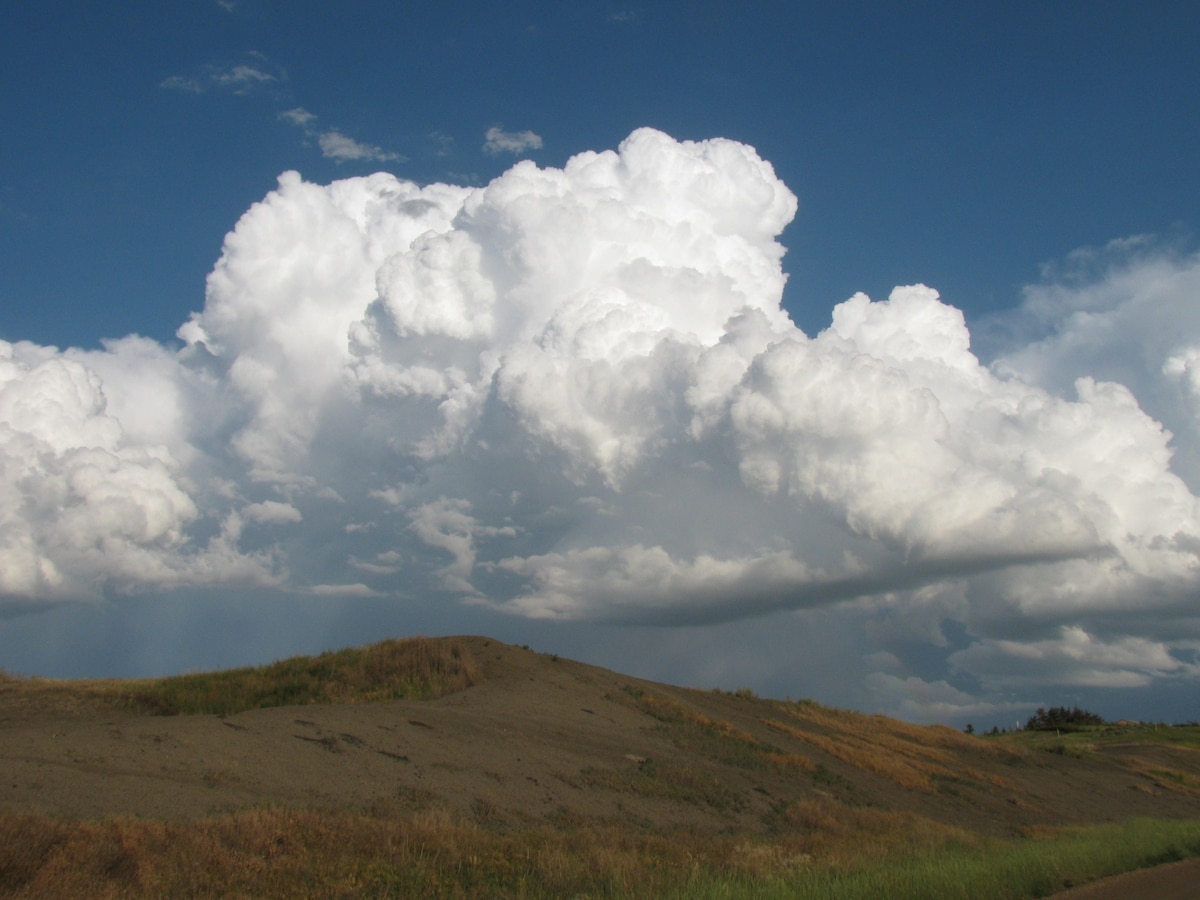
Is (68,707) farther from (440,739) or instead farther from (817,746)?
(817,746)

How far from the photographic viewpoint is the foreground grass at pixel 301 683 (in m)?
27.5

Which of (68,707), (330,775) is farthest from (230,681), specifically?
(330,775)

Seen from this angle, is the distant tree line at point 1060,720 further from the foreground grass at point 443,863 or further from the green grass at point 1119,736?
the foreground grass at point 443,863

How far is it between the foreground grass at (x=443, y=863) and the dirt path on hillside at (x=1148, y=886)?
1.95ft

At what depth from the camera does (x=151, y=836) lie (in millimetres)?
11805

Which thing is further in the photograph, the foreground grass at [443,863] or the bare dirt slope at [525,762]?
the bare dirt slope at [525,762]

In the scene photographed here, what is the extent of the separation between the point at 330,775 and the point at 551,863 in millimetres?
6332

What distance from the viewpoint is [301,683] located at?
29.2 m

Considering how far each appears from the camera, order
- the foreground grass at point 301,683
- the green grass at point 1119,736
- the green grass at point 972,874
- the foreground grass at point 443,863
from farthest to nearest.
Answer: the green grass at point 1119,736 → the foreground grass at point 301,683 → the green grass at point 972,874 → the foreground grass at point 443,863

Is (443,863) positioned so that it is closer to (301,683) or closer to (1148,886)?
(1148,886)

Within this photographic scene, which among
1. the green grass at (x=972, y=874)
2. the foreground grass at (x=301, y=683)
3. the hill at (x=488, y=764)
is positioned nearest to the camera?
the green grass at (x=972, y=874)

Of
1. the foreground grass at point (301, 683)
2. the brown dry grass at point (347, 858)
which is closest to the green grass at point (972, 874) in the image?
the brown dry grass at point (347, 858)

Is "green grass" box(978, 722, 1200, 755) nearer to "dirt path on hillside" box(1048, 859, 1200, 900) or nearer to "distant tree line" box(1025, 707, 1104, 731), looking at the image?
"distant tree line" box(1025, 707, 1104, 731)

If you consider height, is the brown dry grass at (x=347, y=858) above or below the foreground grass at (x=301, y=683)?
below
